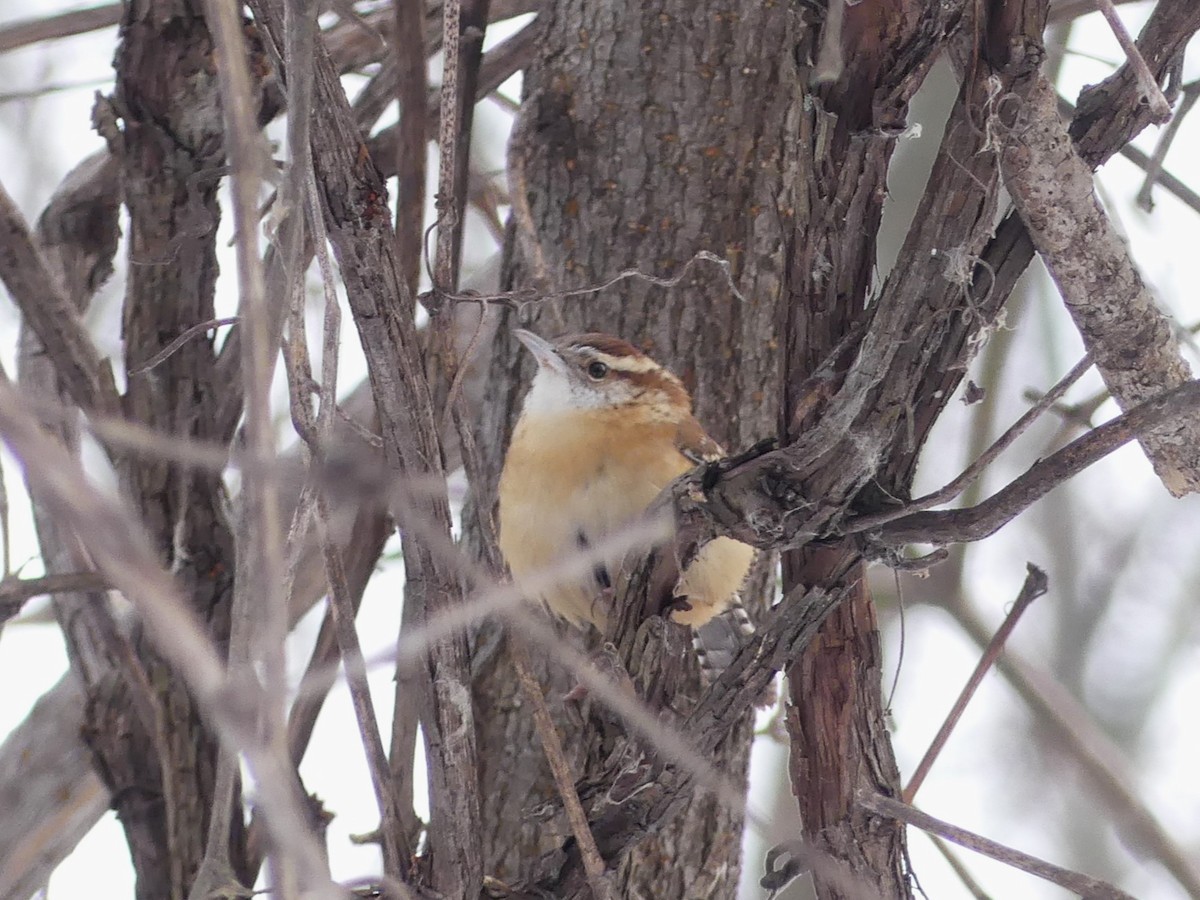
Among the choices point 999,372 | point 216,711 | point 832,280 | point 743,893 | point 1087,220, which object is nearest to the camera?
point 216,711

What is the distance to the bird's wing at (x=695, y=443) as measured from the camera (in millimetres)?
3326

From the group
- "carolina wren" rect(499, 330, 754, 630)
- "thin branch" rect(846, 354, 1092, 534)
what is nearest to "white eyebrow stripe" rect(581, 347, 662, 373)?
"carolina wren" rect(499, 330, 754, 630)

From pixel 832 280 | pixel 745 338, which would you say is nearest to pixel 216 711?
pixel 832 280

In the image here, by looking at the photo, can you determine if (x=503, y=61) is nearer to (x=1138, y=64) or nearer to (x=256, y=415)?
(x=1138, y=64)

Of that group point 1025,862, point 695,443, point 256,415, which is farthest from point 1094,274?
point 695,443

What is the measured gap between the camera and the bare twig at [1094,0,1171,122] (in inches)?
59.4

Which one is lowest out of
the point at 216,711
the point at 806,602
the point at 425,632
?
the point at 216,711

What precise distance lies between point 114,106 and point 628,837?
1.96 metres

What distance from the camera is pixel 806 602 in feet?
6.80

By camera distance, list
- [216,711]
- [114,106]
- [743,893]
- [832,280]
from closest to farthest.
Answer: [216,711] → [832,280] → [114,106] → [743,893]

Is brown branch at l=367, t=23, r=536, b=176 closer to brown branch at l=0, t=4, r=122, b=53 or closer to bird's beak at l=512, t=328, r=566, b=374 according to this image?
bird's beak at l=512, t=328, r=566, b=374

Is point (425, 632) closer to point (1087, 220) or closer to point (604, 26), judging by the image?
point (1087, 220)

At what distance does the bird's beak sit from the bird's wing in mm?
345

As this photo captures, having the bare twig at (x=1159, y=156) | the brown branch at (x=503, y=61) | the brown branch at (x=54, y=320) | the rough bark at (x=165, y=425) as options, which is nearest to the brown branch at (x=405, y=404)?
the rough bark at (x=165, y=425)
